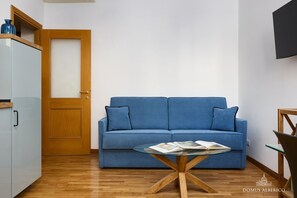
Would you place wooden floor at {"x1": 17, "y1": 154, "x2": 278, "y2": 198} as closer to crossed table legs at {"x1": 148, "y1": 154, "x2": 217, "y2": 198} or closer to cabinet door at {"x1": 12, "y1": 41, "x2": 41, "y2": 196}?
crossed table legs at {"x1": 148, "y1": 154, "x2": 217, "y2": 198}

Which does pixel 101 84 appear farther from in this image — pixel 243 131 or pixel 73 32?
pixel 243 131

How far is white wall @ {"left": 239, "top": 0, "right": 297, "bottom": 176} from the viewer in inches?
114

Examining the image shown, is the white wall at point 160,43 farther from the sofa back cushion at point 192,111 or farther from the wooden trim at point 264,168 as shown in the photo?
the wooden trim at point 264,168

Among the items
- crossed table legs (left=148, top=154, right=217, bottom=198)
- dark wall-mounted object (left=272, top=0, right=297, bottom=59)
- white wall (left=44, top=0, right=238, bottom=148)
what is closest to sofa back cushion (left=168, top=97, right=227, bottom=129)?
white wall (left=44, top=0, right=238, bottom=148)

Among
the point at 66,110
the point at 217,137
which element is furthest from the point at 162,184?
the point at 66,110

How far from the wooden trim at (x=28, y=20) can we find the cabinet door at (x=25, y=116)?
0.97m

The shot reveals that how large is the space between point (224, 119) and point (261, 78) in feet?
2.52

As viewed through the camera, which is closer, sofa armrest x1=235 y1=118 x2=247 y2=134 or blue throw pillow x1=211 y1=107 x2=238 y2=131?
sofa armrest x1=235 y1=118 x2=247 y2=134

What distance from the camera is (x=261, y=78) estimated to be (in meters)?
3.46

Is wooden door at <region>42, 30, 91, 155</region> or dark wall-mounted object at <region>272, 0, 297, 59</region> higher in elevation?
dark wall-mounted object at <region>272, 0, 297, 59</region>

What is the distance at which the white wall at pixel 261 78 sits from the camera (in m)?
2.89

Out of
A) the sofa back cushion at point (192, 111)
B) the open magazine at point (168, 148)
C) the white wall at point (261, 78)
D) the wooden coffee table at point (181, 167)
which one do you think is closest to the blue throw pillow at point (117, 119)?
the sofa back cushion at point (192, 111)

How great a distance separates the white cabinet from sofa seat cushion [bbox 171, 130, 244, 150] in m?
1.79

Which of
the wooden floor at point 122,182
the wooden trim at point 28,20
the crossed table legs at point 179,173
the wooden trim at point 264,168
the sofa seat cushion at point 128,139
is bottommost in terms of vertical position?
the wooden floor at point 122,182
